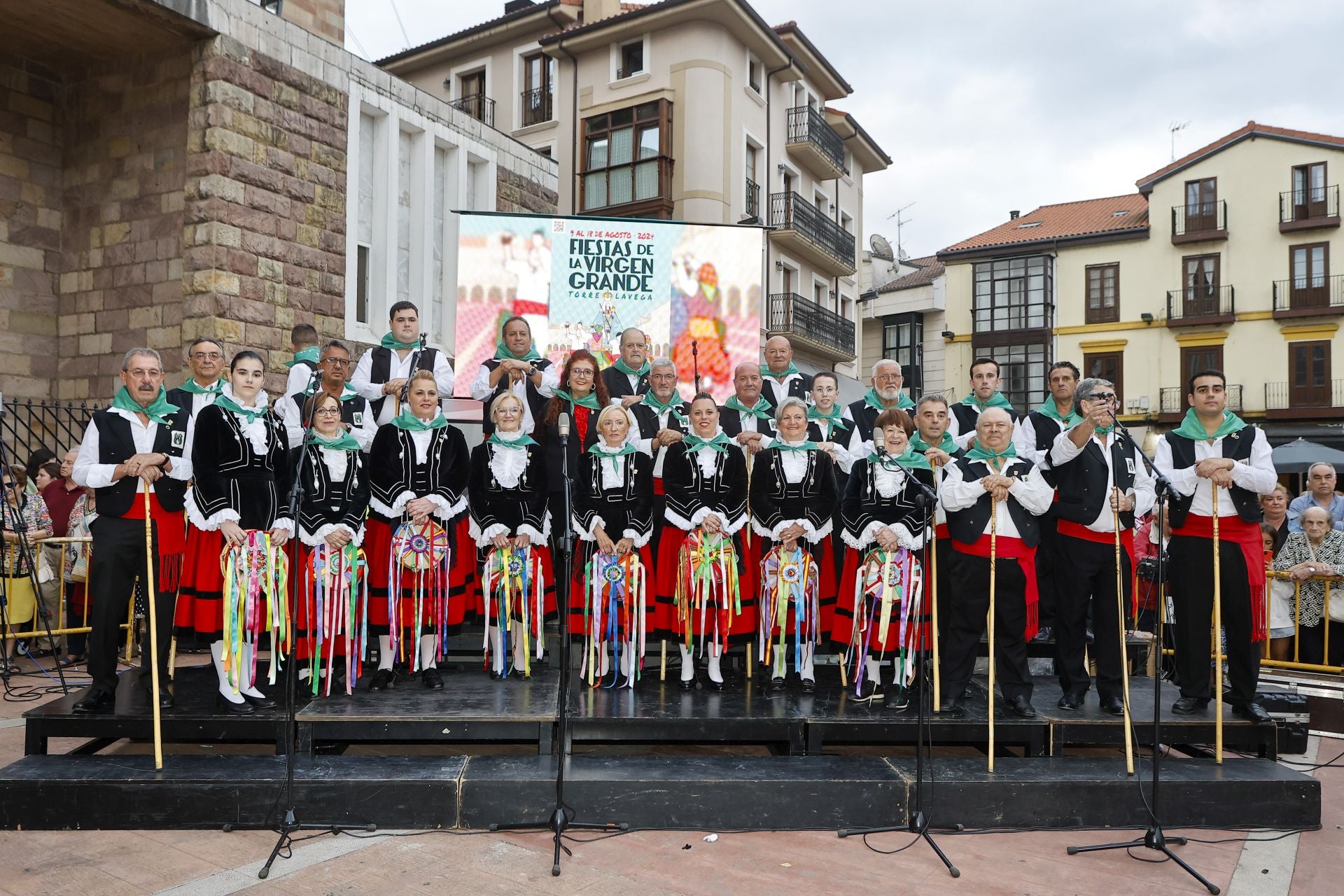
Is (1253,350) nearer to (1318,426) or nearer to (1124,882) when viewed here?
(1318,426)

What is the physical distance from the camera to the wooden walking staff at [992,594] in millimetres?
4562

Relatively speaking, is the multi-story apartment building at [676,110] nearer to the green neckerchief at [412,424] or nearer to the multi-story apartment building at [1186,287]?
the multi-story apartment building at [1186,287]

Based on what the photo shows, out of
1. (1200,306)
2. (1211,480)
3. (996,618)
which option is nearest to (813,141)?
(1200,306)

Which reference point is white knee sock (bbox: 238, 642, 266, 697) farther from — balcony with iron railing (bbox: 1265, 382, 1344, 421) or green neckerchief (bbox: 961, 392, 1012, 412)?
balcony with iron railing (bbox: 1265, 382, 1344, 421)

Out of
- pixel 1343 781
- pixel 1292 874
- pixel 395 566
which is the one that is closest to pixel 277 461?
pixel 395 566

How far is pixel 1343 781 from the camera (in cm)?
511

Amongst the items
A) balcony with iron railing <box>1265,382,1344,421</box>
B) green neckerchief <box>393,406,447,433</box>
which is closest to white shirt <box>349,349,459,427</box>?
green neckerchief <box>393,406,447,433</box>

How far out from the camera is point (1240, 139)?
25.6 meters

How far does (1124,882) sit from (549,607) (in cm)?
325

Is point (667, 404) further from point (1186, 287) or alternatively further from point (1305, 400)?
point (1186, 287)

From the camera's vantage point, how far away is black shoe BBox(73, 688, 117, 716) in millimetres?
4766

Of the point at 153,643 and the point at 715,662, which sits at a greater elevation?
the point at 153,643

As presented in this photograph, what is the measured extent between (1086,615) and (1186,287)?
81.8ft

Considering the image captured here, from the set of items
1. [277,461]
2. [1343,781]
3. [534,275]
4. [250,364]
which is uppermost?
[534,275]
